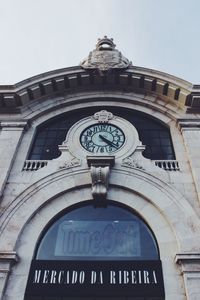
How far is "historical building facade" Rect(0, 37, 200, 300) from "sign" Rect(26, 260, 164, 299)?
3 centimetres

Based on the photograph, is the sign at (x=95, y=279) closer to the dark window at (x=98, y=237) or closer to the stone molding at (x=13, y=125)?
the dark window at (x=98, y=237)

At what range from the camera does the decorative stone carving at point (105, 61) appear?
51.1 feet

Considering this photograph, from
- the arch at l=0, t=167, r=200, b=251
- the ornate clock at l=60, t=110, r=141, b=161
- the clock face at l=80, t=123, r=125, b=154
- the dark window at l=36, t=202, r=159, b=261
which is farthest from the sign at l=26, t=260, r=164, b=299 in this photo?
the clock face at l=80, t=123, r=125, b=154

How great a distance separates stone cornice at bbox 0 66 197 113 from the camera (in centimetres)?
1455

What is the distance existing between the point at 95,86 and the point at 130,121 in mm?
2660

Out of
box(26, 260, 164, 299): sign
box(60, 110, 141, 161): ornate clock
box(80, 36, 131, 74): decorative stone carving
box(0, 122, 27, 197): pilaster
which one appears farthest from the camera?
box(80, 36, 131, 74): decorative stone carving

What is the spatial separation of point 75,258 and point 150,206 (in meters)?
3.09

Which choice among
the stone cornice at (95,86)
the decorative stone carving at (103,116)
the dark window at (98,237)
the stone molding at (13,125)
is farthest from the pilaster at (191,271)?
the stone molding at (13,125)

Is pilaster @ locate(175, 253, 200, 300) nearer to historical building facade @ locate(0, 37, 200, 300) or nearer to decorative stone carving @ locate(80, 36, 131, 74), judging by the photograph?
historical building facade @ locate(0, 37, 200, 300)

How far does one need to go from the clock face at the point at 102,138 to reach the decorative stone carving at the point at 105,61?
3024 millimetres

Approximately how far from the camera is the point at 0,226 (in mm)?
10484

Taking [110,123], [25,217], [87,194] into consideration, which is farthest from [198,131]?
[25,217]

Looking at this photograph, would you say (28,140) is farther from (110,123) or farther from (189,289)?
(189,289)

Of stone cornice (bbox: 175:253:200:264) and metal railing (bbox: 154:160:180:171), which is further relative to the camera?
metal railing (bbox: 154:160:180:171)
